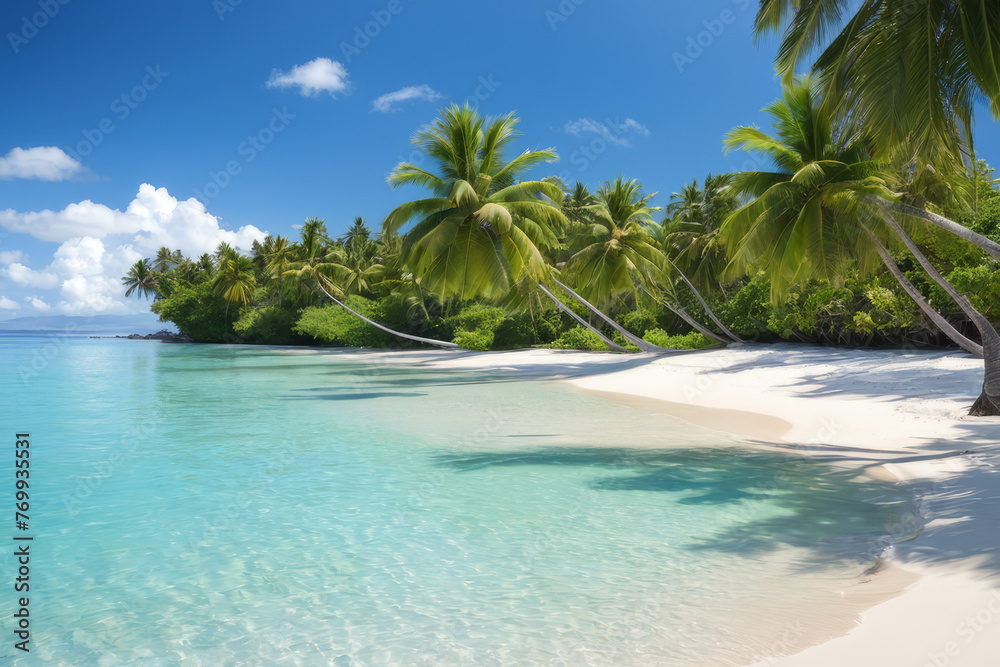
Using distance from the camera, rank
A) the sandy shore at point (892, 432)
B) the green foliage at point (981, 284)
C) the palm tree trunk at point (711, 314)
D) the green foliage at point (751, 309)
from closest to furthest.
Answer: the sandy shore at point (892, 432) < the green foliage at point (981, 284) < the green foliage at point (751, 309) < the palm tree trunk at point (711, 314)

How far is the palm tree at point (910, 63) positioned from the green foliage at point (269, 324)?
46.5 metres

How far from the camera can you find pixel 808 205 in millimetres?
11609

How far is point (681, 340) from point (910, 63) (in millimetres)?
19502

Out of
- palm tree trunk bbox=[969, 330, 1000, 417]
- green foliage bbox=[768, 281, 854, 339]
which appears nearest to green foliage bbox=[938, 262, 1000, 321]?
green foliage bbox=[768, 281, 854, 339]

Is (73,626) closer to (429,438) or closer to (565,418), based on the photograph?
(429,438)

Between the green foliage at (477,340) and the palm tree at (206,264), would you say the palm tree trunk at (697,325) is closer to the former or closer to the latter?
the green foliage at (477,340)

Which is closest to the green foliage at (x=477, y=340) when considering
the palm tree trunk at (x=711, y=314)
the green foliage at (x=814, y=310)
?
the palm tree trunk at (x=711, y=314)

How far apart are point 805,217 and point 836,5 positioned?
480 centimetres

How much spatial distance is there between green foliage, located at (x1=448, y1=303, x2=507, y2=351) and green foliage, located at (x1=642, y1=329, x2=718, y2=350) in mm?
8940

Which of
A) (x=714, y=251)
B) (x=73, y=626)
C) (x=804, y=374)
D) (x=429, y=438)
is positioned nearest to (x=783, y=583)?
(x=73, y=626)

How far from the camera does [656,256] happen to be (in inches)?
863

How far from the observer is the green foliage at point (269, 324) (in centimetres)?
4938

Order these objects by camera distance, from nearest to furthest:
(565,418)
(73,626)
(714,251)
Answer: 1. (73,626)
2. (565,418)
3. (714,251)

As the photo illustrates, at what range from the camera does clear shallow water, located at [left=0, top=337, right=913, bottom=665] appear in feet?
10.6
